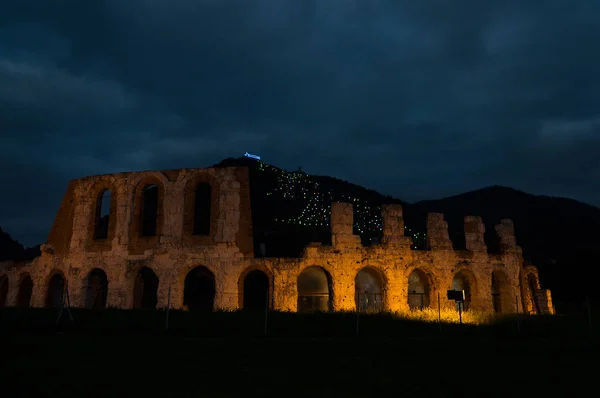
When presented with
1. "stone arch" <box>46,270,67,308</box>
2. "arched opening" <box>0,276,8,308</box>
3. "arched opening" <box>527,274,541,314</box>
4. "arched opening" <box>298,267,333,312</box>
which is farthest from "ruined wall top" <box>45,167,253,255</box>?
"arched opening" <box>527,274,541,314</box>

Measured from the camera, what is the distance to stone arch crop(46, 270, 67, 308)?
2230 cm

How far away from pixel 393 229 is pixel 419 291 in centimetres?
581

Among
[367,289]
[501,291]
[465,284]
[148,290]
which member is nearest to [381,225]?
[465,284]

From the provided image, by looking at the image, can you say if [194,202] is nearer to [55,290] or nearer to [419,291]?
[55,290]

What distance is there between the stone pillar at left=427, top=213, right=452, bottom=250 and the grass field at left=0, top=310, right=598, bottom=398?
275 inches

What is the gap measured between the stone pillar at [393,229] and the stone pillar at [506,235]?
6055 mm

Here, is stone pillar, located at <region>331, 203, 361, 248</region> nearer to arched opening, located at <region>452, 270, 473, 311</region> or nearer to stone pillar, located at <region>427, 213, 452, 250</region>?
stone pillar, located at <region>427, 213, 452, 250</region>

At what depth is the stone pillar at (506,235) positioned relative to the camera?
2355 cm

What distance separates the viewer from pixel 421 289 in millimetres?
24797

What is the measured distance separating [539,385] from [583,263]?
126 ft

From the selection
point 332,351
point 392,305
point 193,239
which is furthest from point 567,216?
point 332,351

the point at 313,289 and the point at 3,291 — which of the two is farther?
the point at 3,291

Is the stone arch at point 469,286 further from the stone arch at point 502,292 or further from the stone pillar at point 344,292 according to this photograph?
the stone pillar at point 344,292

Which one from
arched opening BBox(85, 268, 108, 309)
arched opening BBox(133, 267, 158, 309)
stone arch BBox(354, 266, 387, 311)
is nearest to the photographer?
arched opening BBox(85, 268, 108, 309)
